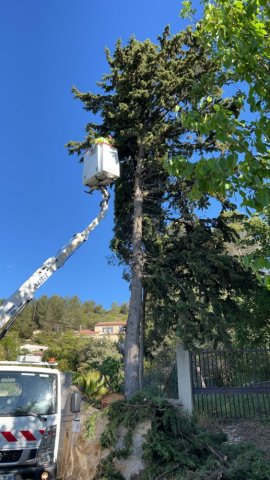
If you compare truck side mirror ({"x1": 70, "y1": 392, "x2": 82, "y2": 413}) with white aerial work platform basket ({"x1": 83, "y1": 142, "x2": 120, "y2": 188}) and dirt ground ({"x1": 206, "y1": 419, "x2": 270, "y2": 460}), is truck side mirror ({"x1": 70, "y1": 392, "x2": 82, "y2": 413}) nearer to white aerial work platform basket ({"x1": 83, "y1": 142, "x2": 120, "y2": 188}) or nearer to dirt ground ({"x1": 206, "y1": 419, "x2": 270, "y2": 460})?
dirt ground ({"x1": 206, "y1": 419, "x2": 270, "y2": 460})

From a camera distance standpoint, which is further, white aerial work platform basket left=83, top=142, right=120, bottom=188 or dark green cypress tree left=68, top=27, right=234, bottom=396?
dark green cypress tree left=68, top=27, right=234, bottom=396

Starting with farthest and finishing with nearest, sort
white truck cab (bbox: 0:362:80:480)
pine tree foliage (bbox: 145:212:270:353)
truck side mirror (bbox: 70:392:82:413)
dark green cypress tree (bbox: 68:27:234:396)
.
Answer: dark green cypress tree (bbox: 68:27:234:396), pine tree foliage (bbox: 145:212:270:353), truck side mirror (bbox: 70:392:82:413), white truck cab (bbox: 0:362:80:480)

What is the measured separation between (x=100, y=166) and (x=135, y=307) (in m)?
5.49

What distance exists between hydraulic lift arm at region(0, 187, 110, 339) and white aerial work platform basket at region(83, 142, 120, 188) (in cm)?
102

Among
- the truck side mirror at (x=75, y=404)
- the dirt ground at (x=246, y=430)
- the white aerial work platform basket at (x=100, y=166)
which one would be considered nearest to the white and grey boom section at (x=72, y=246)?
the white aerial work platform basket at (x=100, y=166)

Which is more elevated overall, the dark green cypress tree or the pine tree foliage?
the dark green cypress tree

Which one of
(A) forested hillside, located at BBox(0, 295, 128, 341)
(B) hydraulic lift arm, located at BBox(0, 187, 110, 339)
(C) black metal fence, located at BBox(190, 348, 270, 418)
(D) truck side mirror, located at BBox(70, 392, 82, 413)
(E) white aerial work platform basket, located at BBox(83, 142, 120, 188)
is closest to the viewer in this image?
(D) truck side mirror, located at BBox(70, 392, 82, 413)

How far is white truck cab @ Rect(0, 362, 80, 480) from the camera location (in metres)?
5.80

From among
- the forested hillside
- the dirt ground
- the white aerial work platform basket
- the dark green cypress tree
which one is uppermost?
the forested hillside

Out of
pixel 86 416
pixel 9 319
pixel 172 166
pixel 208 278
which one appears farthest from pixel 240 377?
pixel 172 166

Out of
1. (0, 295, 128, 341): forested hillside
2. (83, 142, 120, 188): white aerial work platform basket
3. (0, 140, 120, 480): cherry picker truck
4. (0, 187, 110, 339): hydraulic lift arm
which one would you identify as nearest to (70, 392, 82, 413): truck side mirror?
(0, 140, 120, 480): cherry picker truck

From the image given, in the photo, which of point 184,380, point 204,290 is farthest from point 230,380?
point 204,290

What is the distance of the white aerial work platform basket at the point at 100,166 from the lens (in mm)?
10937

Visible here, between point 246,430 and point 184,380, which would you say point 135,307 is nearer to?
point 184,380
